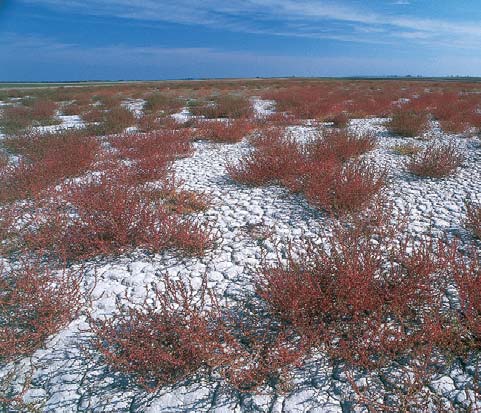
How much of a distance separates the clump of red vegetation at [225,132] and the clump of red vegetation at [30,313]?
788 centimetres

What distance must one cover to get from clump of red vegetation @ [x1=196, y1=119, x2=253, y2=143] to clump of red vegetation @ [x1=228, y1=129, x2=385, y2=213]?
1526mm

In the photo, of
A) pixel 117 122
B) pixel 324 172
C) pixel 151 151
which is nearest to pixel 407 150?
pixel 324 172

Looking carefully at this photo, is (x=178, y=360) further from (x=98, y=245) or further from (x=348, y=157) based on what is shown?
(x=348, y=157)

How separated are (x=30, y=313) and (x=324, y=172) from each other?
475cm

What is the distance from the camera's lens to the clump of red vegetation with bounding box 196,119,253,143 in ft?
34.4

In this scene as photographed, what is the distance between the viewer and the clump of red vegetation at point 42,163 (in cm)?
587

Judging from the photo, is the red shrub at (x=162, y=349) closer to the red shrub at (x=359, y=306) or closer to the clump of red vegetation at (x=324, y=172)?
the red shrub at (x=359, y=306)

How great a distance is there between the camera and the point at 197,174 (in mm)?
7285

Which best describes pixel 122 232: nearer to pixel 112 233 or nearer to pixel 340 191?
pixel 112 233

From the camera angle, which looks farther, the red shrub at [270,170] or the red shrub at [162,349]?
the red shrub at [270,170]

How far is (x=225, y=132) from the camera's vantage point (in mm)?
10578

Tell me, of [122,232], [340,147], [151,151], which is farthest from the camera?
[151,151]

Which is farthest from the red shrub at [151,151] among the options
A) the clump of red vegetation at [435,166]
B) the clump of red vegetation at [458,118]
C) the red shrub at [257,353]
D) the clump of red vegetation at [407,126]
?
the clump of red vegetation at [458,118]

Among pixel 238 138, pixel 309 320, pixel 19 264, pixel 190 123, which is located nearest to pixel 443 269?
pixel 309 320
